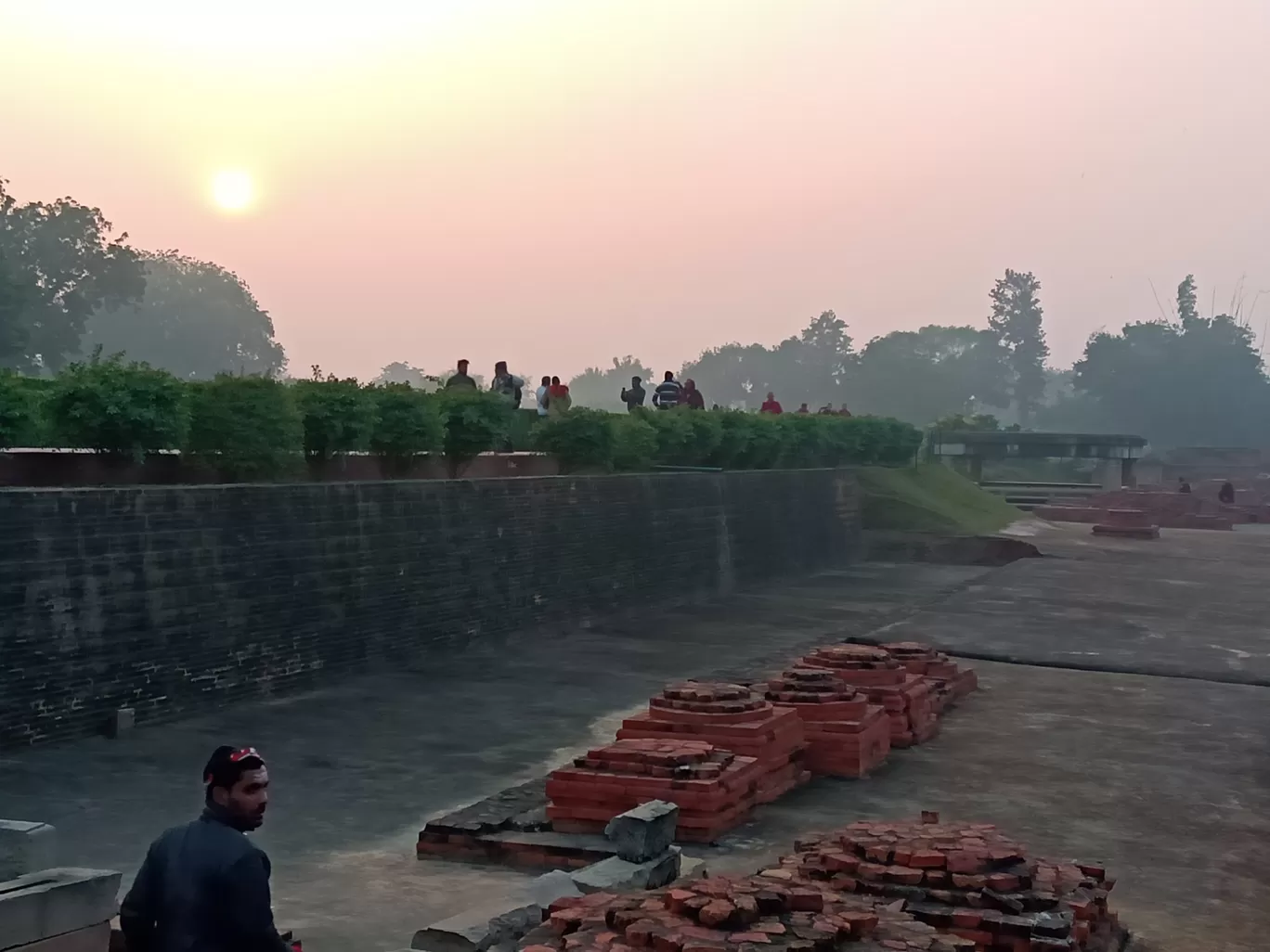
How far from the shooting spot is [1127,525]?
1205 inches

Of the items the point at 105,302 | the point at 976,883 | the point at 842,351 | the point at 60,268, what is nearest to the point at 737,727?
the point at 976,883

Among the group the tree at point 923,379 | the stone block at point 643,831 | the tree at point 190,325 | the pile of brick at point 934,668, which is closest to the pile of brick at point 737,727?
the stone block at point 643,831

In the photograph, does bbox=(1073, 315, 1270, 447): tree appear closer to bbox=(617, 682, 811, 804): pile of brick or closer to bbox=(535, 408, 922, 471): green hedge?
bbox=(535, 408, 922, 471): green hedge

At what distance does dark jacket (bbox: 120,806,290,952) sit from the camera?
9.59 ft

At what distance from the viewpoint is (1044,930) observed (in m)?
4.57

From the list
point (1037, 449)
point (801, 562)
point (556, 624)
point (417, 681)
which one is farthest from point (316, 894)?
point (1037, 449)

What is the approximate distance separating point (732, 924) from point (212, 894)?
5.67ft

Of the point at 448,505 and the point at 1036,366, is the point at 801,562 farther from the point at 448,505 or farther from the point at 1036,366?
the point at 1036,366

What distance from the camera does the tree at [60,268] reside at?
154 ft

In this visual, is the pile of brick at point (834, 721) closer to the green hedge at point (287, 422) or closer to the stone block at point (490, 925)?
the stone block at point (490, 925)

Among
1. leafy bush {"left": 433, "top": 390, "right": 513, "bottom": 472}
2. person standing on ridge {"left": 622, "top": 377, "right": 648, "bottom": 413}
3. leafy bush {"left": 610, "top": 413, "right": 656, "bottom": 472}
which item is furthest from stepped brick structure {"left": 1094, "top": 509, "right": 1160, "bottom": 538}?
leafy bush {"left": 433, "top": 390, "right": 513, "bottom": 472}

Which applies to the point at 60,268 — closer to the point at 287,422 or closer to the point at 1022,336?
the point at 287,422

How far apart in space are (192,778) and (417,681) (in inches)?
133

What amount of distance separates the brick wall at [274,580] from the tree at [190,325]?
178ft
